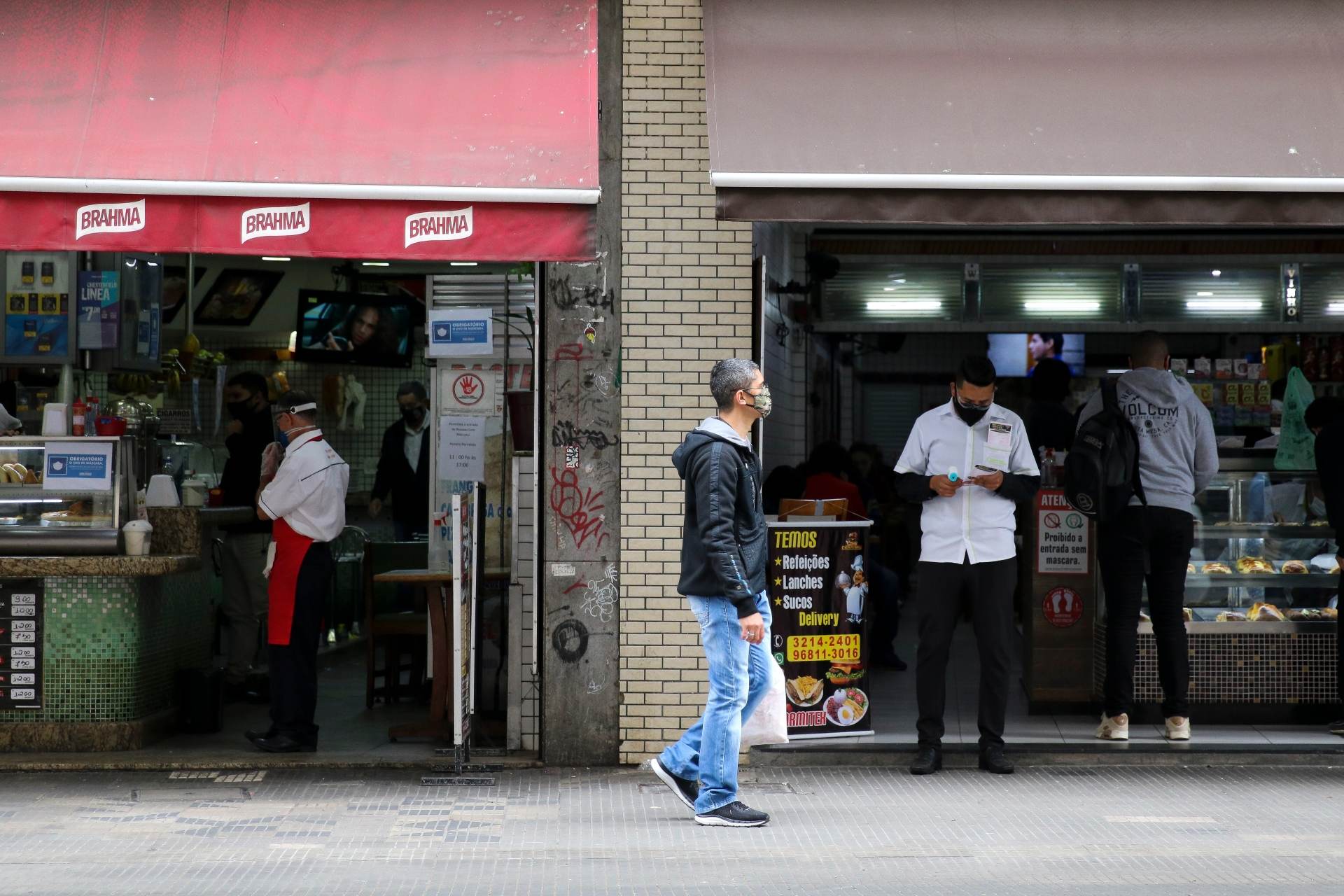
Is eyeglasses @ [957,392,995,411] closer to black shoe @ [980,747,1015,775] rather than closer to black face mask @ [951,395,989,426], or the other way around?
black face mask @ [951,395,989,426]

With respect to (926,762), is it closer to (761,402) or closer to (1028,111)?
(761,402)

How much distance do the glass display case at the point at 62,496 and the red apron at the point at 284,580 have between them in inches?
33.1

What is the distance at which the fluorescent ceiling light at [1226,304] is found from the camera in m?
12.0

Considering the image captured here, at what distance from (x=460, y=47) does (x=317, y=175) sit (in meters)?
1.09

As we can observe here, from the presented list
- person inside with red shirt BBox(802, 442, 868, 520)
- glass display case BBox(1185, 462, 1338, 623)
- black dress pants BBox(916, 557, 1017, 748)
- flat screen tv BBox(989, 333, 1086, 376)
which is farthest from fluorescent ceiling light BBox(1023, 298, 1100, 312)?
black dress pants BBox(916, 557, 1017, 748)

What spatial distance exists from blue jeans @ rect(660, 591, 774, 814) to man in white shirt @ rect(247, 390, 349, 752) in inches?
101

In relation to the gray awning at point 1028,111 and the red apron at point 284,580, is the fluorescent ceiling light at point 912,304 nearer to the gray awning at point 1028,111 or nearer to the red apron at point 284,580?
the gray awning at point 1028,111

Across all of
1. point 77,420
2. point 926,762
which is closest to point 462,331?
point 77,420

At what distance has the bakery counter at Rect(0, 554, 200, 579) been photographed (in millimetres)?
7621

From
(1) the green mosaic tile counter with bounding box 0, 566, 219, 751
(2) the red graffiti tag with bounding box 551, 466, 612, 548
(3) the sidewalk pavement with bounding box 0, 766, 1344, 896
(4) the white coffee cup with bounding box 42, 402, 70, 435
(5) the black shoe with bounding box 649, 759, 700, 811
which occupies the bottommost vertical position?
(3) the sidewalk pavement with bounding box 0, 766, 1344, 896

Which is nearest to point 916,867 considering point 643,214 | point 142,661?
point 643,214

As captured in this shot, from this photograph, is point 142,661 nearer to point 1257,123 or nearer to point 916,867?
point 916,867

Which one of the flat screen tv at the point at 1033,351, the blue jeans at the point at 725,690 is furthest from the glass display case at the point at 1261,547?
the flat screen tv at the point at 1033,351

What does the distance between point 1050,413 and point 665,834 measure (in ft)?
14.1
